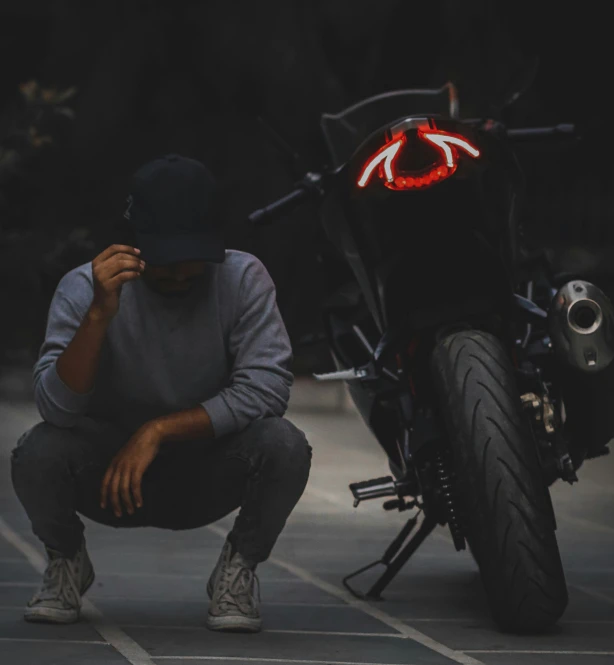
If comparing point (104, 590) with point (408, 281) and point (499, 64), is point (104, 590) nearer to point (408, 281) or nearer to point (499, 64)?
point (408, 281)

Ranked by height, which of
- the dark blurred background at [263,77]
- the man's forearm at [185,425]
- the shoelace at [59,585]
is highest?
the man's forearm at [185,425]

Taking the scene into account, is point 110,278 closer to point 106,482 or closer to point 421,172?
point 106,482

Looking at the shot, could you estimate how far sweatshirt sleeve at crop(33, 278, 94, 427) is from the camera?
4.93m

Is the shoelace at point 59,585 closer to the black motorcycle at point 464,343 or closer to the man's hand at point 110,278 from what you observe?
the man's hand at point 110,278

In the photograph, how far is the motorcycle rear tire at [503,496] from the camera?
15.8 ft

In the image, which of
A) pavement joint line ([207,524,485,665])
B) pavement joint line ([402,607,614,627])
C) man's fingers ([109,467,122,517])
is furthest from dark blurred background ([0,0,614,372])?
man's fingers ([109,467,122,517])

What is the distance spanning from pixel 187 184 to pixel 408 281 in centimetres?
65

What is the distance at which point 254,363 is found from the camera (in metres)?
5.04

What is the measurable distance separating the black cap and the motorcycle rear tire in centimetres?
70

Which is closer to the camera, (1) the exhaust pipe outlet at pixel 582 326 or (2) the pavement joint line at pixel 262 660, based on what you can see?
(2) the pavement joint line at pixel 262 660

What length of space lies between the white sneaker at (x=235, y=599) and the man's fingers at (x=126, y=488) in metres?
0.35

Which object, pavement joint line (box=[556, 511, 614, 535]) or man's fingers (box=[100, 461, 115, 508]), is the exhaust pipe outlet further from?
pavement joint line (box=[556, 511, 614, 535])

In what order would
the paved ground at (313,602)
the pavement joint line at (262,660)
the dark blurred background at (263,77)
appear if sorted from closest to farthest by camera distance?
the pavement joint line at (262,660), the paved ground at (313,602), the dark blurred background at (263,77)

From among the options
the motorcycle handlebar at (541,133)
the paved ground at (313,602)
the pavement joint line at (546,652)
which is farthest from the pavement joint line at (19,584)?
the motorcycle handlebar at (541,133)
